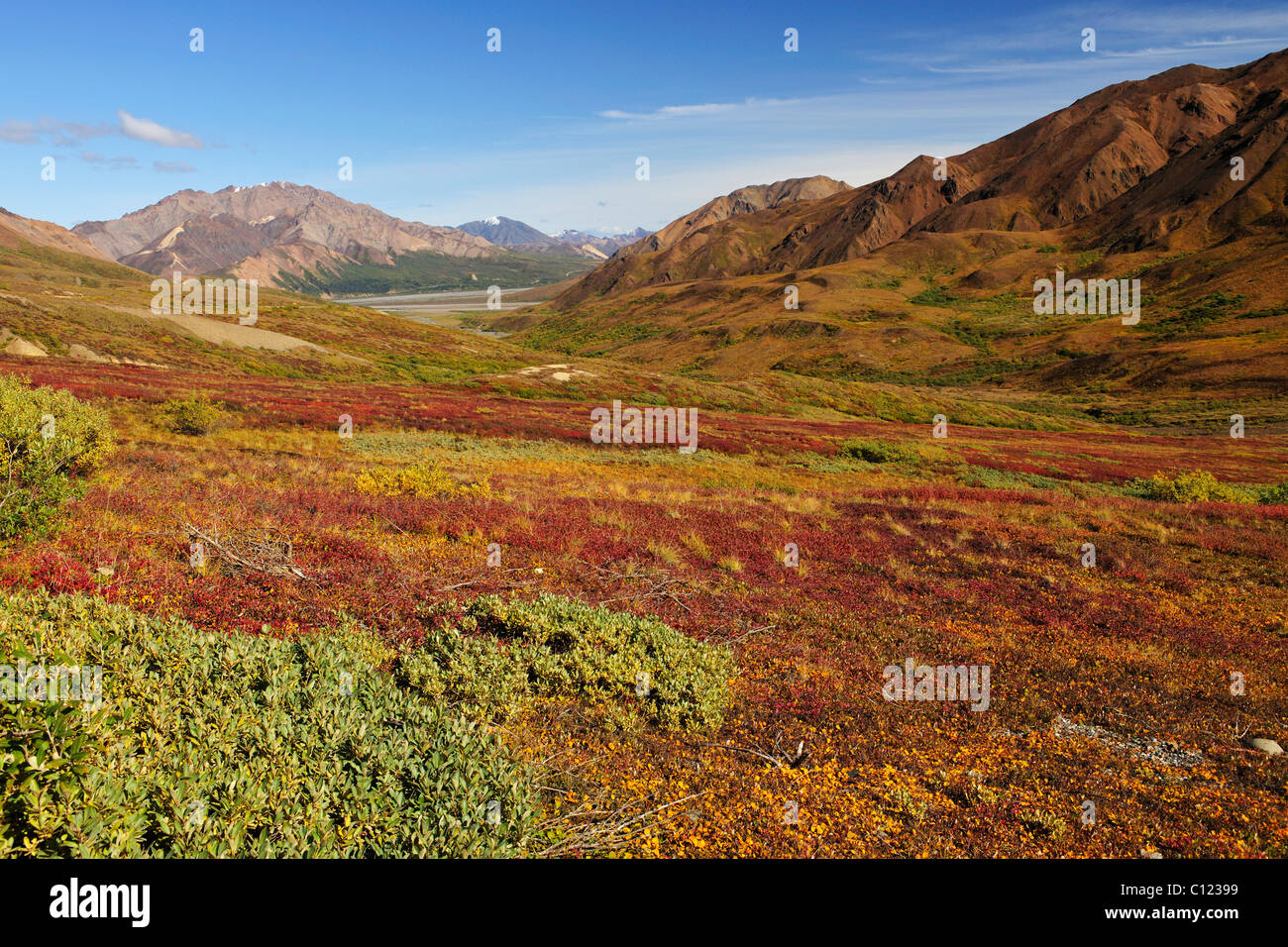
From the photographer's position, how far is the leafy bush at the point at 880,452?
3612 cm

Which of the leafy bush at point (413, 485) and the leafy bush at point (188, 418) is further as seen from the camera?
the leafy bush at point (188, 418)

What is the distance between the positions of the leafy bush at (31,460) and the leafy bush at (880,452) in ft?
115

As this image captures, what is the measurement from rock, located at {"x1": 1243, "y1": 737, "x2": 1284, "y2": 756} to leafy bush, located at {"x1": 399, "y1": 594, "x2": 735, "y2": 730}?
19.1 ft

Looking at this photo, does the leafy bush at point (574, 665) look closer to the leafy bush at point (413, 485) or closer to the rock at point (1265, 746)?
the rock at point (1265, 746)

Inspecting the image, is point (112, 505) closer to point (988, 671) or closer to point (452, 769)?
point (452, 769)

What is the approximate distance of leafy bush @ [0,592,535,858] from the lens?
3336 mm

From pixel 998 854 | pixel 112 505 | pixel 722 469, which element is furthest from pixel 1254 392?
pixel 112 505

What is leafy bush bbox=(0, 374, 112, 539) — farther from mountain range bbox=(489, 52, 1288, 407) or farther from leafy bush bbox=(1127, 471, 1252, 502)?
mountain range bbox=(489, 52, 1288, 407)

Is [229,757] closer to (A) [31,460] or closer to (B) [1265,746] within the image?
(A) [31,460]

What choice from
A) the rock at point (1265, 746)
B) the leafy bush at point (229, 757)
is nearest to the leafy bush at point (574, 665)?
the leafy bush at point (229, 757)

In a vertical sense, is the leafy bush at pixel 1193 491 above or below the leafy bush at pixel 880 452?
below

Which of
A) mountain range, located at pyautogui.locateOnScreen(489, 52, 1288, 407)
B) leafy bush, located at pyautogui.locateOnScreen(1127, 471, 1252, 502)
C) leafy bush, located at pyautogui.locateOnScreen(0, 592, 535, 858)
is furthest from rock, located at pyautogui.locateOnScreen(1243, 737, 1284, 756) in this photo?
mountain range, located at pyautogui.locateOnScreen(489, 52, 1288, 407)
